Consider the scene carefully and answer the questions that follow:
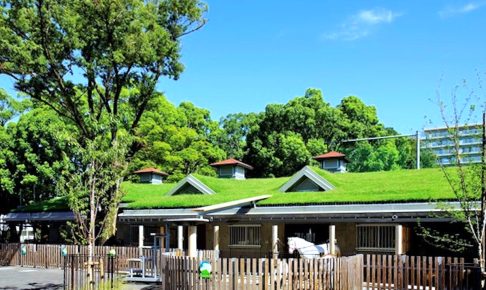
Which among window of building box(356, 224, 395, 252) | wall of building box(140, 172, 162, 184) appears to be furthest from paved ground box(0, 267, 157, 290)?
wall of building box(140, 172, 162, 184)

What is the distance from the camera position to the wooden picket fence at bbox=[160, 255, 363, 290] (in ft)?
Answer: 41.2

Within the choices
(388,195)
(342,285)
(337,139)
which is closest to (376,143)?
(337,139)

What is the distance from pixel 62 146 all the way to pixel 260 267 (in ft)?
95.9

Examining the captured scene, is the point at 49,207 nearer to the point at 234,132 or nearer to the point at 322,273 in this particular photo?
the point at 322,273

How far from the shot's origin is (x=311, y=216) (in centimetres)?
2514

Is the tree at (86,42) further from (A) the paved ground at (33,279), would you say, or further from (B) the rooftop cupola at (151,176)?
(B) the rooftop cupola at (151,176)

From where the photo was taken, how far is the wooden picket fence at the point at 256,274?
41.2ft

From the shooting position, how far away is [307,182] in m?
28.7

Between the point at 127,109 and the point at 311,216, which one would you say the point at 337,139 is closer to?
the point at 127,109

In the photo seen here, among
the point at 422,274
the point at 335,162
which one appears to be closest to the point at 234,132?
the point at 335,162

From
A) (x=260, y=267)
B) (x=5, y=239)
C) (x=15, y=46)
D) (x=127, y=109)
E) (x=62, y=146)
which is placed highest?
(x=15, y=46)

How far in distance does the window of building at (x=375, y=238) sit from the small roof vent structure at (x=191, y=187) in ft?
32.7

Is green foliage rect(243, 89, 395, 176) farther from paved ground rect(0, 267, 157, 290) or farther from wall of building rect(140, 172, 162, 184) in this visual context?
paved ground rect(0, 267, 157, 290)

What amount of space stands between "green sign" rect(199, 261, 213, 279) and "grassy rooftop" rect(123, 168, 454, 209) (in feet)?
41.6
